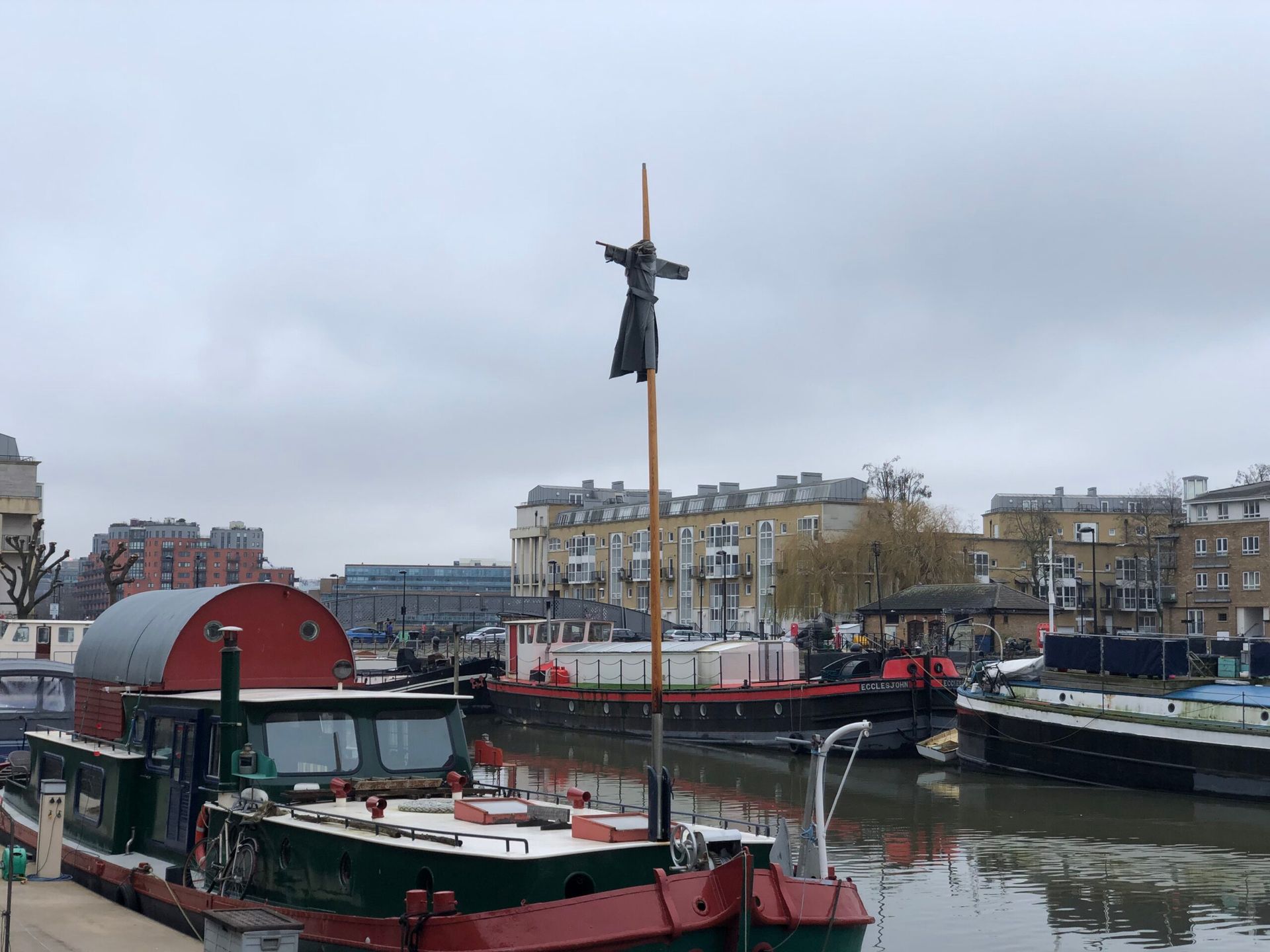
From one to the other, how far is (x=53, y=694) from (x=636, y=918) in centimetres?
1929

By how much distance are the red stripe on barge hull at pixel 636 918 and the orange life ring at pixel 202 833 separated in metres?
2.80

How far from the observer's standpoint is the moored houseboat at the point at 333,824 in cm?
1071

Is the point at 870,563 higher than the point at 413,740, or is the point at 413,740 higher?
the point at 870,563

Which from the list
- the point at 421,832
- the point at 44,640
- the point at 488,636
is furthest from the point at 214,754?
the point at 488,636

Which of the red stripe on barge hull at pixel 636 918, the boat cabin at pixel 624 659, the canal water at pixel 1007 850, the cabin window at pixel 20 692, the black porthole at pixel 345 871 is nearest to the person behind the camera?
the red stripe on barge hull at pixel 636 918

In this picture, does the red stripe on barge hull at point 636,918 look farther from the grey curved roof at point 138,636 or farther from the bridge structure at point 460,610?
the bridge structure at point 460,610

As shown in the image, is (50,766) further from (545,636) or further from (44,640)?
(545,636)

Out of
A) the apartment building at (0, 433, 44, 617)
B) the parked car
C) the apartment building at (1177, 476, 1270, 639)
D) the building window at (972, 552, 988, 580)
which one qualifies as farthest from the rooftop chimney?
the apartment building at (0, 433, 44, 617)

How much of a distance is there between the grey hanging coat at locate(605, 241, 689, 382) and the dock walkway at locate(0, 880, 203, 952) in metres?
6.98

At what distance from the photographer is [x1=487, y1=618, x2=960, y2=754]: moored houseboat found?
40.5 m

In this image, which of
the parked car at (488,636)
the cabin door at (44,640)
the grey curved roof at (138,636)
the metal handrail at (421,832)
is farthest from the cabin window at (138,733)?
the parked car at (488,636)

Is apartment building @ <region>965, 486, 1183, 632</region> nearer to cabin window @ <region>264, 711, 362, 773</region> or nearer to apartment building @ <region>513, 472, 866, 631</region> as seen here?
apartment building @ <region>513, 472, 866, 631</region>

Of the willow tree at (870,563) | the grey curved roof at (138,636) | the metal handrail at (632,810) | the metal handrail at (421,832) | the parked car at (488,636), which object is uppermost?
the willow tree at (870,563)

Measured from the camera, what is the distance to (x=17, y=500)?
79438mm
